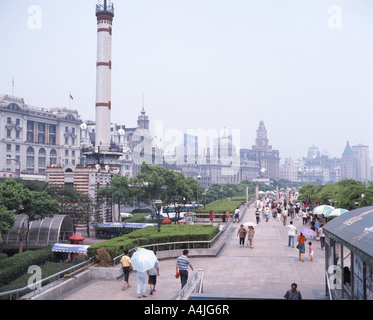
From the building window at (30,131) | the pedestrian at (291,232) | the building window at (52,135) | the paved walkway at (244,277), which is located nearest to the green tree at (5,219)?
the paved walkway at (244,277)

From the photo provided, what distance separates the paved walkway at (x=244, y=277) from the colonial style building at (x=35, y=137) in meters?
83.8

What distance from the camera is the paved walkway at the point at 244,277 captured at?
15797 mm

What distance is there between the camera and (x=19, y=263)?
2397cm

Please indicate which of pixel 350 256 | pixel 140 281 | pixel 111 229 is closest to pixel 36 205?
pixel 111 229

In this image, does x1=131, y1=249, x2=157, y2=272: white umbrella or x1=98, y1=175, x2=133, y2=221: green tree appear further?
x1=98, y1=175, x2=133, y2=221: green tree

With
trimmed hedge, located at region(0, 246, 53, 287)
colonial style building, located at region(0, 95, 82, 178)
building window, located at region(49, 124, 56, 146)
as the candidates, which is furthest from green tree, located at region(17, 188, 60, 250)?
building window, located at region(49, 124, 56, 146)

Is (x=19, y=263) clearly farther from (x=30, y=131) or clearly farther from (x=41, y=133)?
(x=41, y=133)

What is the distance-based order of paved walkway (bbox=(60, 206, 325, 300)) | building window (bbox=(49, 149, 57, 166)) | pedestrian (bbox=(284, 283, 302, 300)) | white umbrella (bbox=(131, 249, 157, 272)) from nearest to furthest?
pedestrian (bbox=(284, 283, 302, 300)) → white umbrella (bbox=(131, 249, 157, 272)) → paved walkway (bbox=(60, 206, 325, 300)) → building window (bbox=(49, 149, 57, 166))

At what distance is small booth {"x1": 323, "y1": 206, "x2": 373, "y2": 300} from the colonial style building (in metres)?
93.5

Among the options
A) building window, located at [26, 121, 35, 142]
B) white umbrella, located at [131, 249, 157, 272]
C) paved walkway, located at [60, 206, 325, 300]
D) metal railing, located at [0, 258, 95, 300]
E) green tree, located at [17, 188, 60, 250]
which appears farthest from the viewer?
building window, located at [26, 121, 35, 142]

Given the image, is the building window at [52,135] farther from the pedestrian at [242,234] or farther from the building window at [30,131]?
the pedestrian at [242,234]

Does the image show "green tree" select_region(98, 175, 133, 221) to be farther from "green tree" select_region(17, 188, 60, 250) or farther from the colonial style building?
the colonial style building

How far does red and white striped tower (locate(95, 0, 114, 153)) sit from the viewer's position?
2830 inches

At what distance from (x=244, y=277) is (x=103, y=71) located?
196 ft
